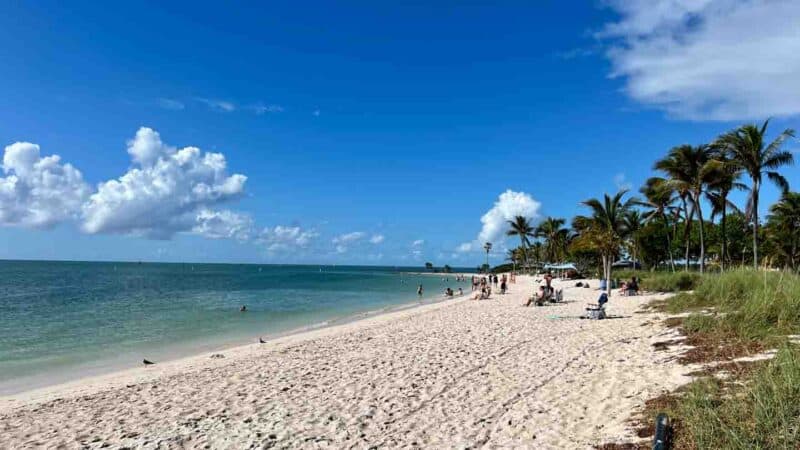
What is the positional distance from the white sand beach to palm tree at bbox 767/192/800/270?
114ft

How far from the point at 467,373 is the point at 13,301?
40.0m

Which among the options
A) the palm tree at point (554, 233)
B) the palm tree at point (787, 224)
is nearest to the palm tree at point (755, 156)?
the palm tree at point (787, 224)

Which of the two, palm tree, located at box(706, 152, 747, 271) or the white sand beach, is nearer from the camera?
the white sand beach

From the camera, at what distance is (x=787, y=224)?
38969 mm

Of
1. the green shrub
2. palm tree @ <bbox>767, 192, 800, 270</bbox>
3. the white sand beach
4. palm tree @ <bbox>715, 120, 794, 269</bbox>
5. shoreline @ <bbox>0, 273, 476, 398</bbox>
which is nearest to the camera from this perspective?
the green shrub

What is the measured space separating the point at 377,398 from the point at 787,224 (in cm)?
4466

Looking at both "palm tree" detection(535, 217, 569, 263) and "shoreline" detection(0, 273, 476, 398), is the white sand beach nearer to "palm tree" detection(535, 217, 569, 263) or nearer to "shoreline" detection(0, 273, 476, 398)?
"shoreline" detection(0, 273, 476, 398)

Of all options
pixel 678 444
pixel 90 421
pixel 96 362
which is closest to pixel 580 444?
pixel 678 444

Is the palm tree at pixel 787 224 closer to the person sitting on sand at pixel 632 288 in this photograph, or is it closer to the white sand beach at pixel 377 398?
the person sitting on sand at pixel 632 288

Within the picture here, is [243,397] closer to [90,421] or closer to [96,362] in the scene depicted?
[90,421]

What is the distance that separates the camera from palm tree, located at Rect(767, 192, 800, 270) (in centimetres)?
3756

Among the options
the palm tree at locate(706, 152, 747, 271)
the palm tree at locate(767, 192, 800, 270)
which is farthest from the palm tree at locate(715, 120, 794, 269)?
the palm tree at locate(767, 192, 800, 270)

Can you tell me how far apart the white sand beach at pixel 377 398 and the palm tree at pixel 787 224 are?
34.6 meters

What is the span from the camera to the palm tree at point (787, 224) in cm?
3756
